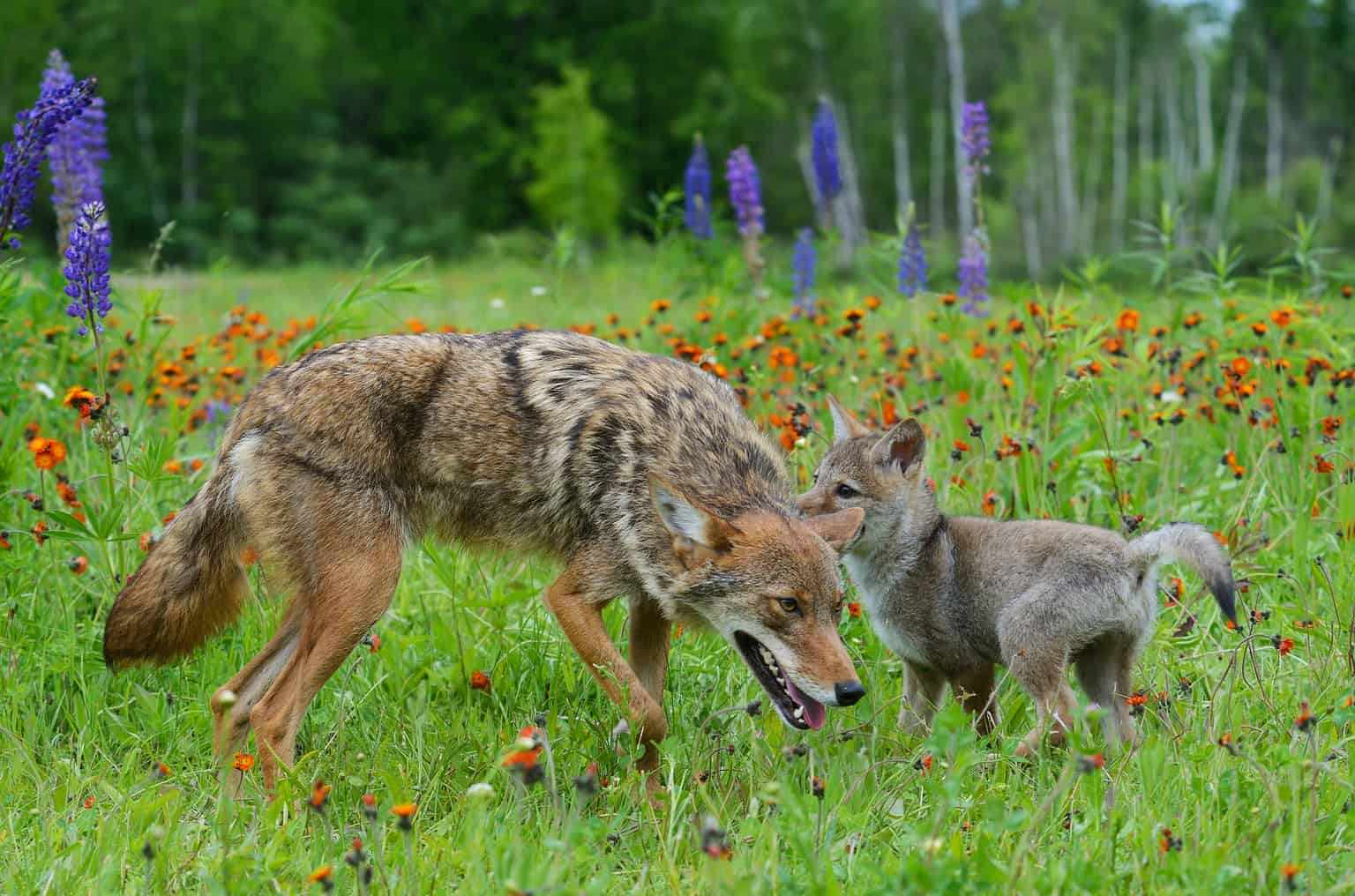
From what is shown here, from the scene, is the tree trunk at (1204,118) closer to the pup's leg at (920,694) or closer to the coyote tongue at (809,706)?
the pup's leg at (920,694)

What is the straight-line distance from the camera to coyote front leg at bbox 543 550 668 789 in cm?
390

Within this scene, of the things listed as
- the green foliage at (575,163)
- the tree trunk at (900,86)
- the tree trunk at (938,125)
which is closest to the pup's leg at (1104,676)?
the green foliage at (575,163)

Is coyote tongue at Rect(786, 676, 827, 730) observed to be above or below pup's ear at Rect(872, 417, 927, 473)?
below

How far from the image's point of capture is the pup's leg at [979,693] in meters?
4.36

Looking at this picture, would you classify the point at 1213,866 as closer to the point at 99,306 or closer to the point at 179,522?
the point at 179,522

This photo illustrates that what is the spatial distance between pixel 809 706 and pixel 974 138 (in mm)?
4050

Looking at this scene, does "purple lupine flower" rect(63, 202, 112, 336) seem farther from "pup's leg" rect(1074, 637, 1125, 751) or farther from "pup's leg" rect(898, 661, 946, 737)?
"pup's leg" rect(1074, 637, 1125, 751)

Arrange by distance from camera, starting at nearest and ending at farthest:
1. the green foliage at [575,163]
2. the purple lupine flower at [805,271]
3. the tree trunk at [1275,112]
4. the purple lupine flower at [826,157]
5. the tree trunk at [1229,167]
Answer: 1. the purple lupine flower at [805,271]
2. the purple lupine flower at [826,157]
3. the green foliage at [575,163]
4. the tree trunk at [1229,167]
5. the tree trunk at [1275,112]

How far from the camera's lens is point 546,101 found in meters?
29.7

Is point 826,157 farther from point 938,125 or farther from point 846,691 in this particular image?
point 938,125

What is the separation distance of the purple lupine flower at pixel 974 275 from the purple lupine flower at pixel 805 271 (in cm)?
108

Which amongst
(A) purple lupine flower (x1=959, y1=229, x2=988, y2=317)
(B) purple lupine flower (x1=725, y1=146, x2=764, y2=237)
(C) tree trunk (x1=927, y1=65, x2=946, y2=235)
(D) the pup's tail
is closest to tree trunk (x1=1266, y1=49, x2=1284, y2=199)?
(C) tree trunk (x1=927, y1=65, x2=946, y2=235)

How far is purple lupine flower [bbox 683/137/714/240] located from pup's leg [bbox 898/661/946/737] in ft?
14.2

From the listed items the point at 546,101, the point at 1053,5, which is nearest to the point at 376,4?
the point at 546,101
